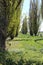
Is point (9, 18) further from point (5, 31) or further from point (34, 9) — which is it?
point (34, 9)

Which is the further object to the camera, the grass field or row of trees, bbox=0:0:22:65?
row of trees, bbox=0:0:22:65

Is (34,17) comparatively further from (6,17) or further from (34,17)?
(6,17)

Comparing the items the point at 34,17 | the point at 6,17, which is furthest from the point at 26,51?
the point at 34,17

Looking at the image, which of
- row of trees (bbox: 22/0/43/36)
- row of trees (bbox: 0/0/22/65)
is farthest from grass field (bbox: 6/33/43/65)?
row of trees (bbox: 22/0/43/36)

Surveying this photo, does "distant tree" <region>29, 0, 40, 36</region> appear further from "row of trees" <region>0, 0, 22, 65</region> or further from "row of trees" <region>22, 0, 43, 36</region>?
"row of trees" <region>0, 0, 22, 65</region>

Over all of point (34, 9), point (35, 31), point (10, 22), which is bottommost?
point (35, 31)

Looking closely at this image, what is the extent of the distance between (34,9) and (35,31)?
17.0 feet

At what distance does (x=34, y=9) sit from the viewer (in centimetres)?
4781

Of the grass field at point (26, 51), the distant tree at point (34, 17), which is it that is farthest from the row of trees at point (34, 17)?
the grass field at point (26, 51)

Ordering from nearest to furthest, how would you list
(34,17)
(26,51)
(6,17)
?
(6,17), (26,51), (34,17)

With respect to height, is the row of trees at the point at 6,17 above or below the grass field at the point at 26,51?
above

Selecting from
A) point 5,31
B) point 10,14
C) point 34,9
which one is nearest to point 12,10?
point 10,14

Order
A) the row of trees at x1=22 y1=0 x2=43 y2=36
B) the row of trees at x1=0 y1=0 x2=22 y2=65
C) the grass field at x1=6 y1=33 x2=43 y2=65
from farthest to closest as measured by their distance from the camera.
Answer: the row of trees at x1=22 y1=0 x2=43 y2=36, the row of trees at x1=0 y1=0 x2=22 y2=65, the grass field at x1=6 y1=33 x2=43 y2=65

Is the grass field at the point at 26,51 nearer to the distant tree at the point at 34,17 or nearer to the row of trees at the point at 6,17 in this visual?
the row of trees at the point at 6,17
